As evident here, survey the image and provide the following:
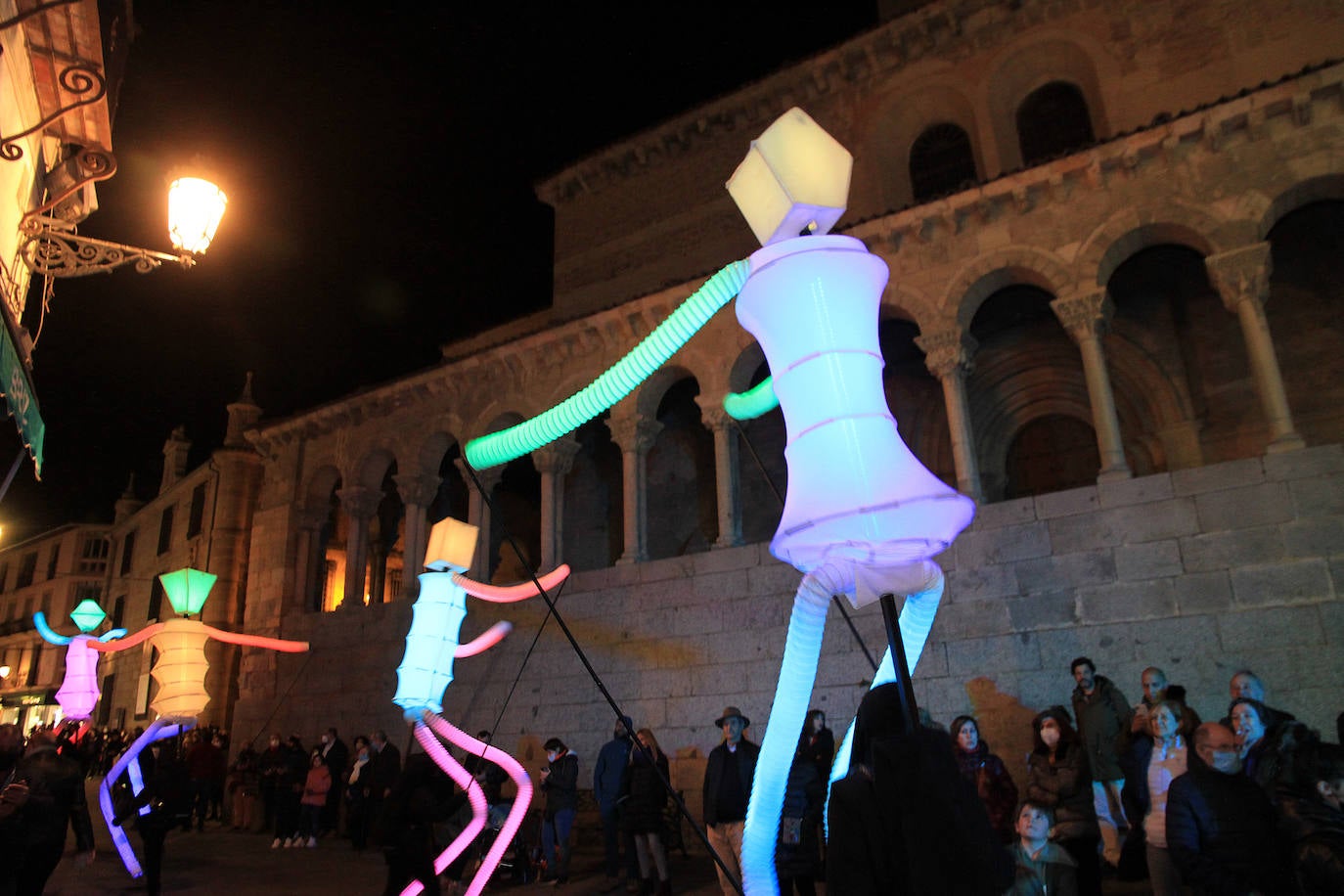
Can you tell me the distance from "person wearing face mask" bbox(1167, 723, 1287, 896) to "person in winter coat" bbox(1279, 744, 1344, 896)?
0.34 feet

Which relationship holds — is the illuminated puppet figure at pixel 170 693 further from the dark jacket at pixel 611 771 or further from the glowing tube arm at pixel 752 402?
the glowing tube arm at pixel 752 402

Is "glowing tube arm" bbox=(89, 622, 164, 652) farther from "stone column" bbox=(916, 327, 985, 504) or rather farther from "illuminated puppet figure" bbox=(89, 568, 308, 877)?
"stone column" bbox=(916, 327, 985, 504)

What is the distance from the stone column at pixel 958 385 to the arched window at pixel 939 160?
3.69 meters

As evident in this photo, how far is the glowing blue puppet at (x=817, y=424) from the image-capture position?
2334 mm

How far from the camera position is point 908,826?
2.09 meters

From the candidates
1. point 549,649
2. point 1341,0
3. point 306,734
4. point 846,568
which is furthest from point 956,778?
point 306,734

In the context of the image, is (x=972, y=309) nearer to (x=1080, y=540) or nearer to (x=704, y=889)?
(x=1080, y=540)

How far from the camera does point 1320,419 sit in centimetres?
1003

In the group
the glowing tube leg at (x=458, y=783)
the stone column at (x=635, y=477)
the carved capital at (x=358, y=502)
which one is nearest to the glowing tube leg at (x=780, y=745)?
the glowing tube leg at (x=458, y=783)

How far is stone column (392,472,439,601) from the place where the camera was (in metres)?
13.9

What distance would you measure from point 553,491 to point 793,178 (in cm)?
1048

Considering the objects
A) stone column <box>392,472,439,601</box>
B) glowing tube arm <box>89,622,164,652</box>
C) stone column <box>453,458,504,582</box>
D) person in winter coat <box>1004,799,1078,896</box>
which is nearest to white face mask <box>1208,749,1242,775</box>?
person in winter coat <box>1004,799,1078,896</box>

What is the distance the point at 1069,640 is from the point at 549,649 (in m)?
6.46

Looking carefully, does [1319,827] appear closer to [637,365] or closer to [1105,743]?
[1105,743]
